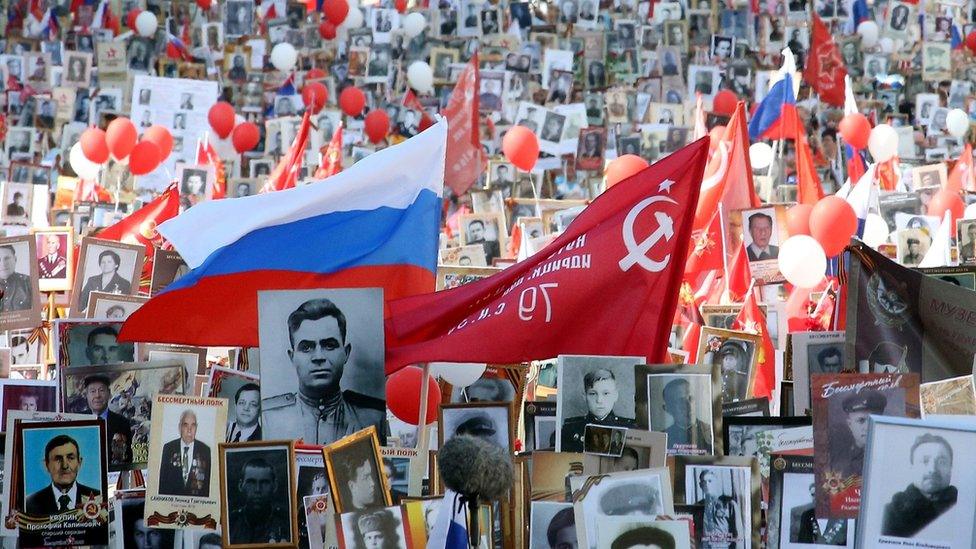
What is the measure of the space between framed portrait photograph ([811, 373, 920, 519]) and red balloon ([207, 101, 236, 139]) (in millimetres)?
13654

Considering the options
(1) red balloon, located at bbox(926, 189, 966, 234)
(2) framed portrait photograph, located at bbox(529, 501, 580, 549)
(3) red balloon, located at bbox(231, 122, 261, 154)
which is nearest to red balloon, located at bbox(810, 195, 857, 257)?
(1) red balloon, located at bbox(926, 189, 966, 234)

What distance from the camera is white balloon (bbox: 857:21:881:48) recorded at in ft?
70.7

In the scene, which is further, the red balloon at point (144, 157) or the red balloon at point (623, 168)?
the red balloon at point (144, 157)

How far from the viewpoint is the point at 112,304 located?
769 centimetres

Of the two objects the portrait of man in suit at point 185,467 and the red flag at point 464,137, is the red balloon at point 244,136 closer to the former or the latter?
the red flag at point 464,137

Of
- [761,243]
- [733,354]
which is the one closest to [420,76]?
[761,243]

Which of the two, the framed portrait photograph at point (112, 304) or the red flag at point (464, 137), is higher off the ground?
the red flag at point (464, 137)

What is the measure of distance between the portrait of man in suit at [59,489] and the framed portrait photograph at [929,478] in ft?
7.69

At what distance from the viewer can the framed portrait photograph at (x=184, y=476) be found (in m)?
4.95

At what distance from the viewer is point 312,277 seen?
6.34m

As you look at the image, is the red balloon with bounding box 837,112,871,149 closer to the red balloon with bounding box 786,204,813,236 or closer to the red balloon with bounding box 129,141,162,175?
the red balloon with bounding box 786,204,813,236

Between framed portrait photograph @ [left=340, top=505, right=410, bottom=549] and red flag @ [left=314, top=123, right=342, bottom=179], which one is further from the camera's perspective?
red flag @ [left=314, top=123, right=342, bottom=179]

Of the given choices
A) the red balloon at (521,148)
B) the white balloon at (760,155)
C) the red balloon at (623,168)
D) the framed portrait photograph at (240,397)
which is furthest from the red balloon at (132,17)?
the framed portrait photograph at (240,397)

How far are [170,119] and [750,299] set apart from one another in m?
10.6
